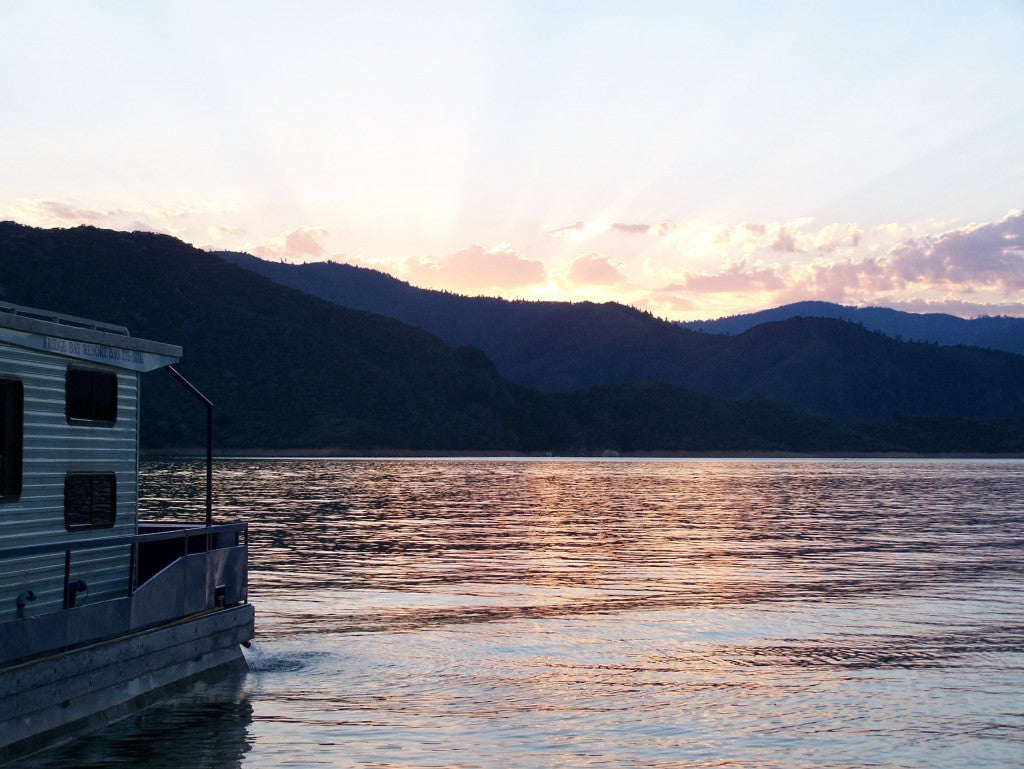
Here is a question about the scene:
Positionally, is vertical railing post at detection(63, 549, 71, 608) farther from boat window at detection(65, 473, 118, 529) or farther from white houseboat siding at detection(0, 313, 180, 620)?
boat window at detection(65, 473, 118, 529)

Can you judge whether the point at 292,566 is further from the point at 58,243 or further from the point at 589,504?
the point at 58,243

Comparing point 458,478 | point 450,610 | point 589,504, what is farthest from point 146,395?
point 450,610

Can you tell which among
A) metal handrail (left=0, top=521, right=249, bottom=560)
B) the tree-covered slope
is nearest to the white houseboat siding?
metal handrail (left=0, top=521, right=249, bottom=560)

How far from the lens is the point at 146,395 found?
153625mm

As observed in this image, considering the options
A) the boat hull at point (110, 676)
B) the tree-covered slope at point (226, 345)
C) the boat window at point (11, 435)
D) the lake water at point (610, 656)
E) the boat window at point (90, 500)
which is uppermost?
the tree-covered slope at point (226, 345)

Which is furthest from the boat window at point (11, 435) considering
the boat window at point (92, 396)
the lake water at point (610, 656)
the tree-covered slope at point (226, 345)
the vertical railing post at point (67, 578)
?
the tree-covered slope at point (226, 345)

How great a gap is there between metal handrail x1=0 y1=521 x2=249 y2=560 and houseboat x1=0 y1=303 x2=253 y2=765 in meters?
0.03

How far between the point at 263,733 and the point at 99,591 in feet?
10.4

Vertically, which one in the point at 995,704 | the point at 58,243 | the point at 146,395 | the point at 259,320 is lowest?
the point at 995,704

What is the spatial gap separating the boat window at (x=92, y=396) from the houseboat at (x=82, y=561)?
2 cm

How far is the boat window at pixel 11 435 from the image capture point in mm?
14281

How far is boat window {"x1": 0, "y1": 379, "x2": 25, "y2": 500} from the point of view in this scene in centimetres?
1428

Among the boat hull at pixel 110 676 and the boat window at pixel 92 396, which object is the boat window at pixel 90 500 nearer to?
the boat window at pixel 92 396

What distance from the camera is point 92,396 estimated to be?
1625cm
